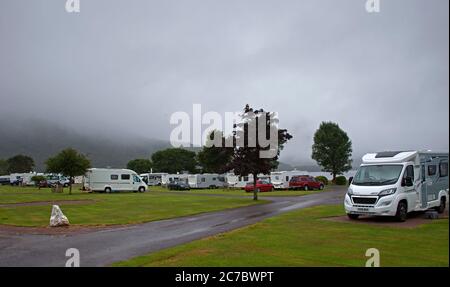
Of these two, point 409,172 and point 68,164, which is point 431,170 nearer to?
point 409,172

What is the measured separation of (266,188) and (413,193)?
3330 cm

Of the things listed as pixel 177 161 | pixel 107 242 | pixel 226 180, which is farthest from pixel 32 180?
pixel 107 242

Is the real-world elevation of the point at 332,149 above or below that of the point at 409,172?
above

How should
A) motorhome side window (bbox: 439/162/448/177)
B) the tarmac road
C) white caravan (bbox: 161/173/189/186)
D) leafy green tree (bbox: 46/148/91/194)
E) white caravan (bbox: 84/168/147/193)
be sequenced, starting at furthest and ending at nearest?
white caravan (bbox: 161/173/189/186)
white caravan (bbox: 84/168/147/193)
leafy green tree (bbox: 46/148/91/194)
motorhome side window (bbox: 439/162/448/177)
the tarmac road

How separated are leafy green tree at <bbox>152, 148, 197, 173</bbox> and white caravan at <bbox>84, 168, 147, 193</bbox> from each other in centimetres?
6447

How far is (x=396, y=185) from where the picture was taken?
1670cm

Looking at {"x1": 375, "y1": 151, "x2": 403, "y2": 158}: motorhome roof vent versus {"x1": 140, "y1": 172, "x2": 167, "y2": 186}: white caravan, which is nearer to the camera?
{"x1": 375, "y1": 151, "x2": 403, "y2": 158}: motorhome roof vent

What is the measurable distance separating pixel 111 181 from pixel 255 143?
24.3 metres

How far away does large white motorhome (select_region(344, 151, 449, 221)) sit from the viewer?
54.5 feet

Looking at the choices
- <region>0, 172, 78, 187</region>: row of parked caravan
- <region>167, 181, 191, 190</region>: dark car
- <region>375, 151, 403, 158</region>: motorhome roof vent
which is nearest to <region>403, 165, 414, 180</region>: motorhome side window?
<region>375, 151, 403, 158</region>: motorhome roof vent

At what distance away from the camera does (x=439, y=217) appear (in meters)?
18.2

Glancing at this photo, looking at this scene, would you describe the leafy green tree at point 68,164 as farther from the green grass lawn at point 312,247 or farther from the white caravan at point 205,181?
the green grass lawn at point 312,247

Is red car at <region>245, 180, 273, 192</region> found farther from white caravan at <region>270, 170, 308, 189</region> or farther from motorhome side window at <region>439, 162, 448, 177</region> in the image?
motorhome side window at <region>439, 162, 448, 177</region>
